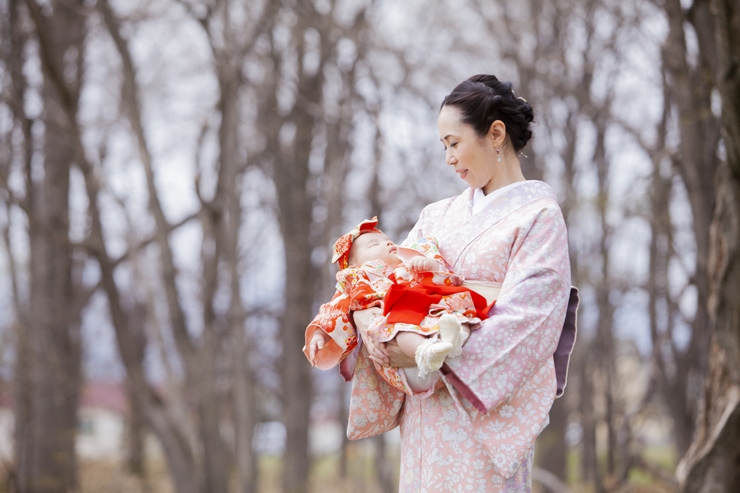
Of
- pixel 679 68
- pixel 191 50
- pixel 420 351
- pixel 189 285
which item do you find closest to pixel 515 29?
pixel 679 68

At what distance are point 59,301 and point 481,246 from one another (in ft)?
27.9

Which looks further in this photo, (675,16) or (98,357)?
(98,357)

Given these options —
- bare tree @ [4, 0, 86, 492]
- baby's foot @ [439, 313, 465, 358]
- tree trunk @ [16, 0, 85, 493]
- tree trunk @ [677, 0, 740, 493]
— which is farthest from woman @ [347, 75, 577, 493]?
tree trunk @ [16, 0, 85, 493]

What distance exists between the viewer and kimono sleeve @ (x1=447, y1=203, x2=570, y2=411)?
6.28ft

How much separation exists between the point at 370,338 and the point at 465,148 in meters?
0.61

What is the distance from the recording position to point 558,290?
200 centimetres

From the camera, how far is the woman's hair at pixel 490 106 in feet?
6.91

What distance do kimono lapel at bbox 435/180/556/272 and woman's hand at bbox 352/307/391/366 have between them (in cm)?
28

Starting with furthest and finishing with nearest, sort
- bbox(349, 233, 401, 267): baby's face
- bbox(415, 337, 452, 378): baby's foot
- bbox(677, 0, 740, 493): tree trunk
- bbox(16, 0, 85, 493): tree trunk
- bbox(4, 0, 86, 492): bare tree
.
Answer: bbox(16, 0, 85, 493): tree trunk < bbox(4, 0, 86, 492): bare tree < bbox(677, 0, 740, 493): tree trunk < bbox(349, 233, 401, 267): baby's face < bbox(415, 337, 452, 378): baby's foot

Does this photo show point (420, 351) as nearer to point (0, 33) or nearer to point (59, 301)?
point (0, 33)

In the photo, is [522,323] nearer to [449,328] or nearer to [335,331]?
[449,328]

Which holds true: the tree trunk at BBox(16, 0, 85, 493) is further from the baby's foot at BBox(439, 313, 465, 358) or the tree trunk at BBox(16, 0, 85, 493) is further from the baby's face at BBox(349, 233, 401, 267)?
the baby's foot at BBox(439, 313, 465, 358)

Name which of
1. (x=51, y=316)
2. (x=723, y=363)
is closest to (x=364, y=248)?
(x=723, y=363)

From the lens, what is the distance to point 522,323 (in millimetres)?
1933
